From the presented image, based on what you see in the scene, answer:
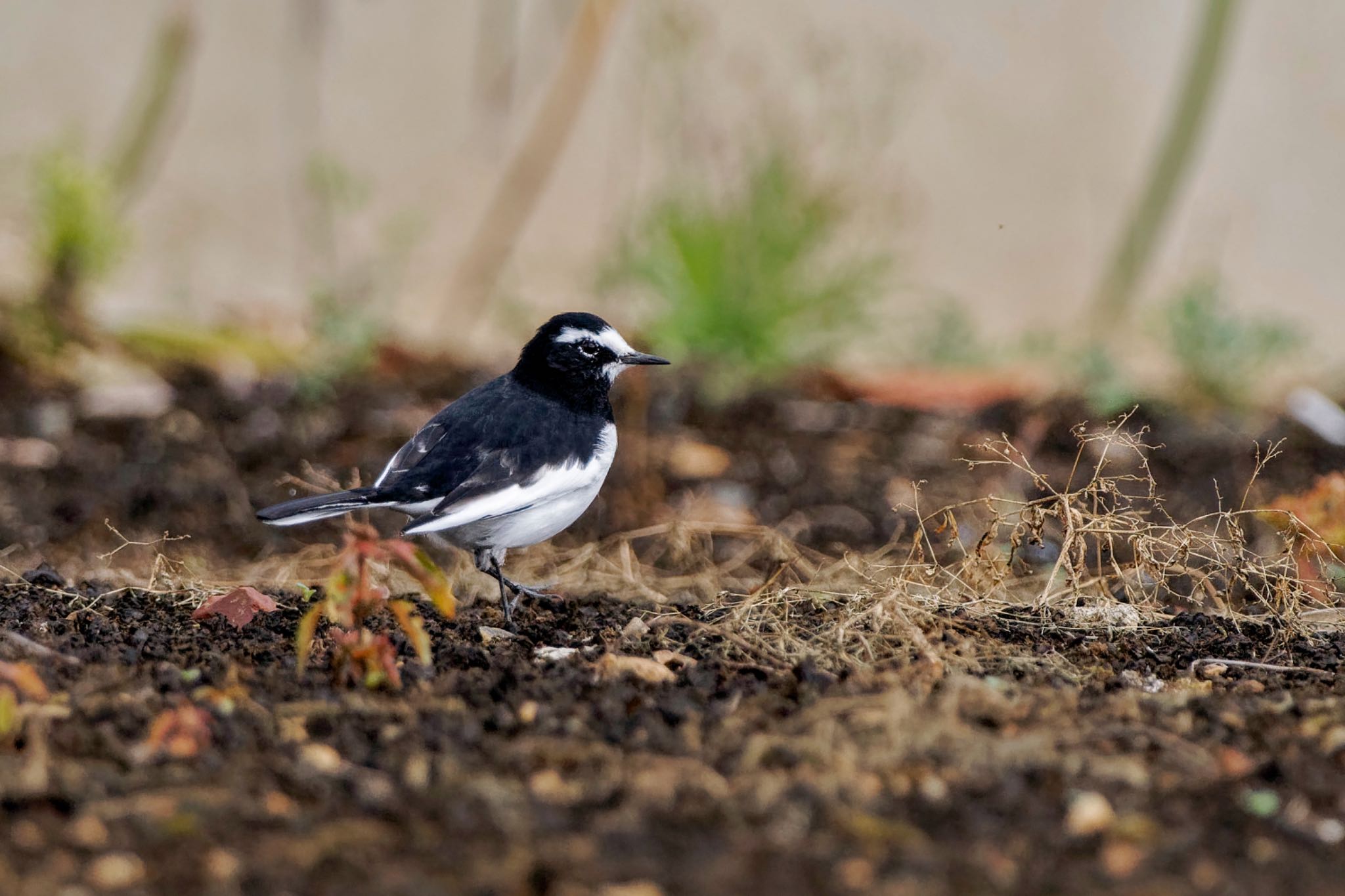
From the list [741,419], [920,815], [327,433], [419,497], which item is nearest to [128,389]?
[327,433]

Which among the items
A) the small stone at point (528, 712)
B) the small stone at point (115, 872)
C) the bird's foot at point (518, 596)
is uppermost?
the small stone at point (115, 872)

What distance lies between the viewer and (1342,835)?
2246 millimetres

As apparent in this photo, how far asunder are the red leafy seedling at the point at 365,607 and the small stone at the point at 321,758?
10.2 inches

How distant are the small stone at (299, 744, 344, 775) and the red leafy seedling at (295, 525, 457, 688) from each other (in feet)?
0.85

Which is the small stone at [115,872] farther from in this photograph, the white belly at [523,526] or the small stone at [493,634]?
the white belly at [523,526]

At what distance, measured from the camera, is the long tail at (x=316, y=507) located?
Result: 11.2 feet

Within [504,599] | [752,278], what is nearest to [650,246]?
[752,278]

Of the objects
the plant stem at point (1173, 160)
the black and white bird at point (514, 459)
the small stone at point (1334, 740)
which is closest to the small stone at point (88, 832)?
the black and white bird at point (514, 459)

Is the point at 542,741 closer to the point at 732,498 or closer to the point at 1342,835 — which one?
the point at 1342,835

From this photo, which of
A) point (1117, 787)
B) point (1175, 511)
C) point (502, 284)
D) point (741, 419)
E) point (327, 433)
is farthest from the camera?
point (502, 284)

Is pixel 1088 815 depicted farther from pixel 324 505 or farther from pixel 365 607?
pixel 324 505

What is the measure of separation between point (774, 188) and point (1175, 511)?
2.43 metres

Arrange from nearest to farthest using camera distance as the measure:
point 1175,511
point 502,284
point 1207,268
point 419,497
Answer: point 419,497
point 1175,511
point 1207,268
point 502,284

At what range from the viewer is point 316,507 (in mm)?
3467
